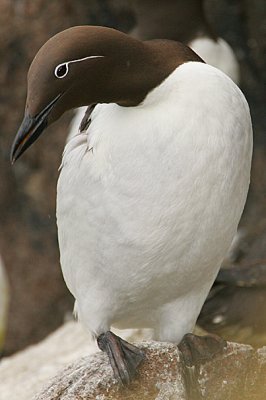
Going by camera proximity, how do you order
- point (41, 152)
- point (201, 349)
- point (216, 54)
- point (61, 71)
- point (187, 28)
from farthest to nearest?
point (41, 152) < point (187, 28) < point (216, 54) < point (201, 349) < point (61, 71)

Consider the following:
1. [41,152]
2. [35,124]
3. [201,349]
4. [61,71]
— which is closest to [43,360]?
[41,152]

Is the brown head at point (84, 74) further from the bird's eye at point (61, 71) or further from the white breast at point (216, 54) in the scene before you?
the white breast at point (216, 54)

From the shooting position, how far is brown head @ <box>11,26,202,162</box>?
163 inches

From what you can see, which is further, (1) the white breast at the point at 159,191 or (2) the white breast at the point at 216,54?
(2) the white breast at the point at 216,54

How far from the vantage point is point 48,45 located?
414 cm

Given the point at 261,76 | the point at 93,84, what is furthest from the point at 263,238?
the point at 93,84

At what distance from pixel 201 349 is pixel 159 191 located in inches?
26.1

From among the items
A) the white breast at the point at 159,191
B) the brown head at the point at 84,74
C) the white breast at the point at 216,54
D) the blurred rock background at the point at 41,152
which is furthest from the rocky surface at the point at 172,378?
the white breast at the point at 216,54

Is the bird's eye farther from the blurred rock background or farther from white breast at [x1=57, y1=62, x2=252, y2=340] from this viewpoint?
the blurred rock background

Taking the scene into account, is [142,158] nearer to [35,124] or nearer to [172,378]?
[35,124]

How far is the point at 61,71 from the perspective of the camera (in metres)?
4.14

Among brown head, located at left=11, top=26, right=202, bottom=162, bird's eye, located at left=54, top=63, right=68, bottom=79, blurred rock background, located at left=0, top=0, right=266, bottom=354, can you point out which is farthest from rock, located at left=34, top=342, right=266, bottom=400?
blurred rock background, located at left=0, top=0, right=266, bottom=354

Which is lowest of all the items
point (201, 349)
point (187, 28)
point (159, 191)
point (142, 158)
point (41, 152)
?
point (41, 152)

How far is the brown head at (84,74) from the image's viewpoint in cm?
414
